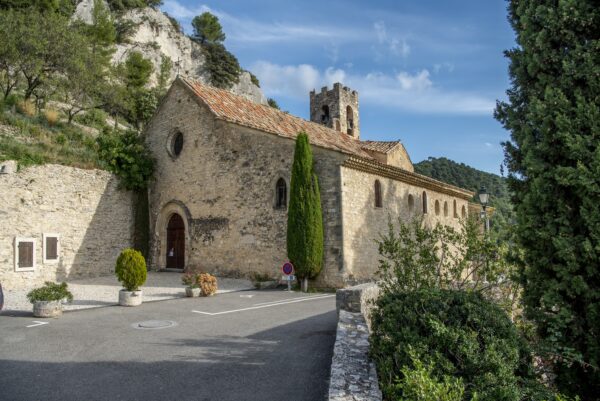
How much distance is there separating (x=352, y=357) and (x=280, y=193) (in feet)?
38.8

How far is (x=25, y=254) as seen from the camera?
15.4m

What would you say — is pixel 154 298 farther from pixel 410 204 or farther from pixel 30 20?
pixel 30 20

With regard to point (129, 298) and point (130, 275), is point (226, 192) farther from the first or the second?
point (129, 298)

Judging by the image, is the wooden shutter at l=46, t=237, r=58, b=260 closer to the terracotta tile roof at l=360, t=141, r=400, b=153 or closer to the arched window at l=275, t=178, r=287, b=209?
the arched window at l=275, t=178, r=287, b=209

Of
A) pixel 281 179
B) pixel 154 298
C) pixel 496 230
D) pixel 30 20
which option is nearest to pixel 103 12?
pixel 30 20

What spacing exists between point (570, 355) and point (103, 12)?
5098 centimetres

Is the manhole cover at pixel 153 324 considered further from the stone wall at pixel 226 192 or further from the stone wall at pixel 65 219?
the stone wall at pixel 65 219

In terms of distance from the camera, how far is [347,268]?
49.9 ft

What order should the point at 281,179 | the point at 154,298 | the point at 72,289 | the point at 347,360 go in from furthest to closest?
the point at 281,179 < the point at 72,289 < the point at 154,298 < the point at 347,360

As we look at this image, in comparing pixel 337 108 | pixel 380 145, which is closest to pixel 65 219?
pixel 380 145

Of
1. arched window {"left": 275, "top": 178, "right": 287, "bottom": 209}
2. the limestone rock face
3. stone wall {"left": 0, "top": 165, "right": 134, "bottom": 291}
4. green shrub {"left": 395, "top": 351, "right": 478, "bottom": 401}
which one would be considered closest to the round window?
stone wall {"left": 0, "top": 165, "right": 134, "bottom": 291}

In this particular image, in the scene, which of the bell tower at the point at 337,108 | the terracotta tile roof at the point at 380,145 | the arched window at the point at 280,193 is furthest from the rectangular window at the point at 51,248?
the bell tower at the point at 337,108

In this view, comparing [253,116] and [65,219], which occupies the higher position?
[253,116]

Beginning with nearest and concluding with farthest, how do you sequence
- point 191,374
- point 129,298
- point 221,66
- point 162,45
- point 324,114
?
point 191,374 → point 129,298 → point 324,114 → point 162,45 → point 221,66
